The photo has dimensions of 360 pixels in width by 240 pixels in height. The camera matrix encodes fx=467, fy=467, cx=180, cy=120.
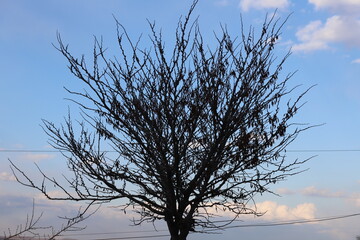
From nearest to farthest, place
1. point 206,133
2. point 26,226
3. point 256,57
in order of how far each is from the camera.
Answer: point 26,226
point 206,133
point 256,57

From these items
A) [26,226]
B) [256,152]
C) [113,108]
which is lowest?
[26,226]

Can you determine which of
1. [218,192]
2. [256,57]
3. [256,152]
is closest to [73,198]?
[218,192]

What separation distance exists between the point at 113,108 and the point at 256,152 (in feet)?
10.6

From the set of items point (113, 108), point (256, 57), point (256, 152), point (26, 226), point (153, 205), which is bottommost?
point (26, 226)

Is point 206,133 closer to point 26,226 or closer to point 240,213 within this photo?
point 240,213

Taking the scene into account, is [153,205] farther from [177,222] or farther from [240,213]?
[240,213]

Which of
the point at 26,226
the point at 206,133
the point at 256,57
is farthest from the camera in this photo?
the point at 256,57

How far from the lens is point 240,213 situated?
10.4 m

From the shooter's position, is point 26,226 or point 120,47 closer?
point 26,226

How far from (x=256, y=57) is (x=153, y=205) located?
4.03 meters

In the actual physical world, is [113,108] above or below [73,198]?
above

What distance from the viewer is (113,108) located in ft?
33.3

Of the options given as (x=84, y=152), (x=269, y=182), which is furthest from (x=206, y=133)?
(x=84, y=152)

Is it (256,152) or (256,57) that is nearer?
(256,152)
